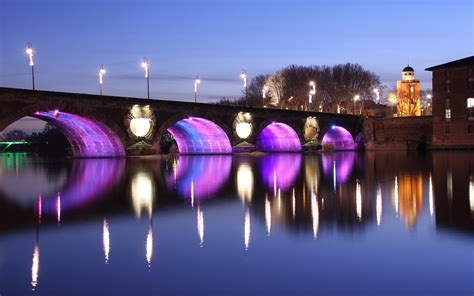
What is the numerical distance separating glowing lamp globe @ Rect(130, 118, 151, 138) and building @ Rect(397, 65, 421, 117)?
240 ft

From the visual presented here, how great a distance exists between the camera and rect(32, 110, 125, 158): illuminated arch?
42219 mm

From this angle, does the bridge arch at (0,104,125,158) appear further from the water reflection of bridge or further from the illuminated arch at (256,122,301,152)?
the illuminated arch at (256,122,301,152)

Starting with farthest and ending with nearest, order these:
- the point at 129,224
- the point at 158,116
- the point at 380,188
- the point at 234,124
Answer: the point at 234,124 → the point at 158,116 → the point at 380,188 → the point at 129,224

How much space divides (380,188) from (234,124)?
36718 millimetres

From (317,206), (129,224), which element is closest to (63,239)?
(129,224)

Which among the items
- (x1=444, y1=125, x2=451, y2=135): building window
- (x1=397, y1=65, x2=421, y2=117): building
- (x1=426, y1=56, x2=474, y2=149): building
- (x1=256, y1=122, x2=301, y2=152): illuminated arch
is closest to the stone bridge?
(x1=256, y1=122, x2=301, y2=152): illuminated arch

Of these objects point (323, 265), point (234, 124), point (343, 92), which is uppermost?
point (343, 92)

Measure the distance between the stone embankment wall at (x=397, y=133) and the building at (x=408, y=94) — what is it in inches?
1201

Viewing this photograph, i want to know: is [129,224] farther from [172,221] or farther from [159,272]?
[159,272]

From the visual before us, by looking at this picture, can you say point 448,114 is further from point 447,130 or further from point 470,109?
point 470,109

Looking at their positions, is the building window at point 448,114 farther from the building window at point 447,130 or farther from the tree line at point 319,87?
the tree line at point 319,87

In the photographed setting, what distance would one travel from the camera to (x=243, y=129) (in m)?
56.8

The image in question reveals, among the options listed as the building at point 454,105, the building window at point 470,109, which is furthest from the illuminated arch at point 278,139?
the building window at point 470,109

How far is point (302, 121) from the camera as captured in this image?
65938mm
